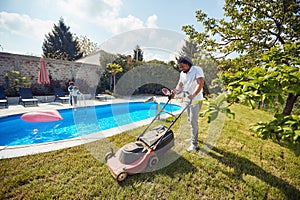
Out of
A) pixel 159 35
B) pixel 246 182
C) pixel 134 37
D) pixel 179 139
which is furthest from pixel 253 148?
pixel 134 37

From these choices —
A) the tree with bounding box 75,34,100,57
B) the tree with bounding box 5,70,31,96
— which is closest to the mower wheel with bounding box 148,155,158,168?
the tree with bounding box 5,70,31,96

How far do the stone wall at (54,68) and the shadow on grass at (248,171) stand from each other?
43.7 feet

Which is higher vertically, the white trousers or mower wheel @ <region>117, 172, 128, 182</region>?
the white trousers

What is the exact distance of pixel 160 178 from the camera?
8.40ft

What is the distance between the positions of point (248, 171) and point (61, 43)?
38.3 metres

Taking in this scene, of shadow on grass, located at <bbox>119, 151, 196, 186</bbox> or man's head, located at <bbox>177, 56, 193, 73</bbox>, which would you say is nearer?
shadow on grass, located at <bbox>119, 151, 196, 186</bbox>

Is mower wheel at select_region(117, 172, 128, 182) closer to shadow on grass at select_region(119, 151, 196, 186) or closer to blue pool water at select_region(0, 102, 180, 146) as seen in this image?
shadow on grass at select_region(119, 151, 196, 186)

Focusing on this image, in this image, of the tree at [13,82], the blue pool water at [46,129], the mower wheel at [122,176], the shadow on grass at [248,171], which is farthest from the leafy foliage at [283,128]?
the tree at [13,82]

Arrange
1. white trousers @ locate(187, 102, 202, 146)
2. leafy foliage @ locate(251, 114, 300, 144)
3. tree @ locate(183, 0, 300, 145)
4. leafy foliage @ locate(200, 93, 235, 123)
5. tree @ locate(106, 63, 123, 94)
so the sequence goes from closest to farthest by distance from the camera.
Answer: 1. leafy foliage @ locate(251, 114, 300, 144)
2. leafy foliage @ locate(200, 93, 235, 123)
3. white trousers @ locate(187, 102, 202, 146)
4. tree @ locate(183, 0, 300, 145)
5. tree @ locate(106, 63, 123, 94)

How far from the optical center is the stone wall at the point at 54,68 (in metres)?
9.88

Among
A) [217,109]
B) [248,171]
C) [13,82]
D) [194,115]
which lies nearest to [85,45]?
[13,82]

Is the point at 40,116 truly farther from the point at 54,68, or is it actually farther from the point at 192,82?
the point at 54,68

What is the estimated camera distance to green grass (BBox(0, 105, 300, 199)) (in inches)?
87.7

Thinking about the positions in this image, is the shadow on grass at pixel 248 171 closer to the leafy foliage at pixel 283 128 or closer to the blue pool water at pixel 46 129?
the leafy foliage at pixel 283 128
